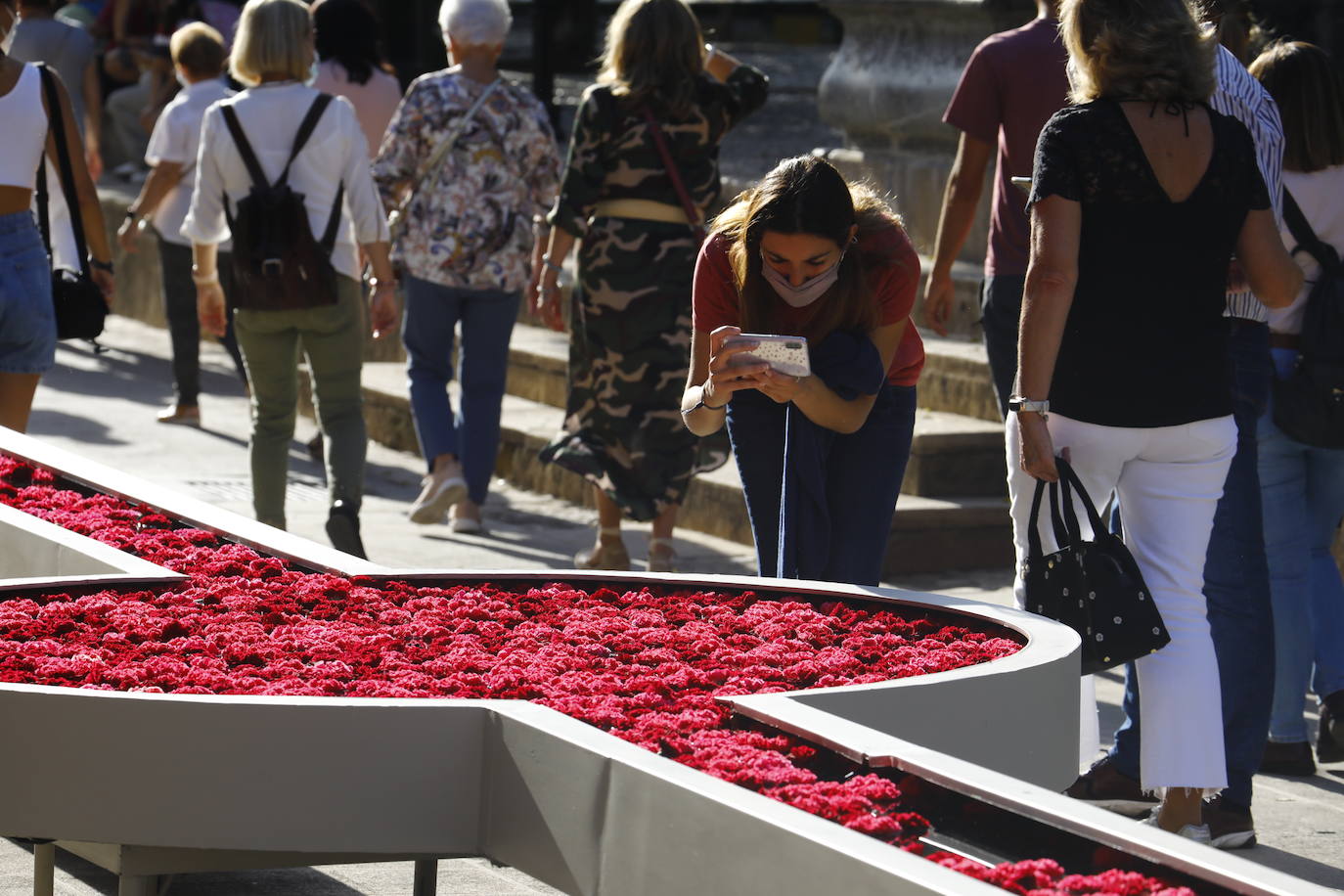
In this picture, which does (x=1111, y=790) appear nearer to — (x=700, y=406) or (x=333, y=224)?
(x=700, y=406)

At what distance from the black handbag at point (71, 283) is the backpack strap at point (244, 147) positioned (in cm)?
64

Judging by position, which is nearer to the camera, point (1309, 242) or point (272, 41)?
point (1309, 242)

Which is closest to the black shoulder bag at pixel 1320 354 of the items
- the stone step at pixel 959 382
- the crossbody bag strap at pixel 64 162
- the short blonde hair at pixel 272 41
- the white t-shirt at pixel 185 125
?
the stone step at pixel 959 382

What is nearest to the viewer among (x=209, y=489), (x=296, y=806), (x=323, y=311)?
(x=296, y=806)

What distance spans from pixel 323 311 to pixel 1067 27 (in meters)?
3.33

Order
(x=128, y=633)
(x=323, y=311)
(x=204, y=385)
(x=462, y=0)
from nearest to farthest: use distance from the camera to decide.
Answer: (x=128, y=633) → (x=323, y=311) → (x=462, y=0) → (x=204, y=385)

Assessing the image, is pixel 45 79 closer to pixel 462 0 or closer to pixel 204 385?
pixel 462 0

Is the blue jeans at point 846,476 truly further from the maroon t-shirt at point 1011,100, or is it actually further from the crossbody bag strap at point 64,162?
the crossbody bag strap at point 64,162

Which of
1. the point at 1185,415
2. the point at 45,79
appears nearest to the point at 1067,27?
the point at 1185,415

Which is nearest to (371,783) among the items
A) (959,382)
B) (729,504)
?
(729,504)

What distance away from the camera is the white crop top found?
6238 millimetres

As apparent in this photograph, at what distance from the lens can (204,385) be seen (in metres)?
11.9

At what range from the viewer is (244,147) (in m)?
7.00

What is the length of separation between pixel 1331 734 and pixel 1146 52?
75.9 inches
